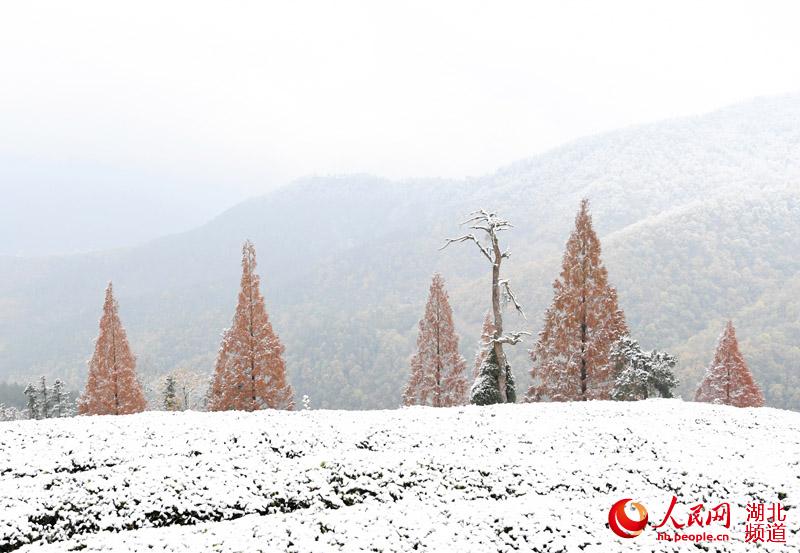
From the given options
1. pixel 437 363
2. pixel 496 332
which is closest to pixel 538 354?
pixel 496 332

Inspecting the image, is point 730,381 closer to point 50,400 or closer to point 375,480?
point 375,480

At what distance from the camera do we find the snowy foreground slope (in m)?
9.37

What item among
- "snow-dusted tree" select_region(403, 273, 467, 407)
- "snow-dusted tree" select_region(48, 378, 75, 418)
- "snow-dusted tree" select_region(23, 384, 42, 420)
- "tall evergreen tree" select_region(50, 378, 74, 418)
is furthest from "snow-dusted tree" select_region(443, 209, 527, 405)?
"snow-dusted tree" select_region(23, 384, 42, 420)

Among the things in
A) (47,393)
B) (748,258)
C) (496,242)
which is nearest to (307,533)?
(496,242)

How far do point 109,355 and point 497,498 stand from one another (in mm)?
26017

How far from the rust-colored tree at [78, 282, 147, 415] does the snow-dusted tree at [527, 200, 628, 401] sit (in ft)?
80.1

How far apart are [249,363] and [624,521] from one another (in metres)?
19.6

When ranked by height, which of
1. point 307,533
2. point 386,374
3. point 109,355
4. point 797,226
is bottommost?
point 386,374

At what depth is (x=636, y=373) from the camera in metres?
23.6

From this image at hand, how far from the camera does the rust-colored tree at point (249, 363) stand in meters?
24.8

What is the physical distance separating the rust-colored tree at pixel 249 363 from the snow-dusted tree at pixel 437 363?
9.20 m

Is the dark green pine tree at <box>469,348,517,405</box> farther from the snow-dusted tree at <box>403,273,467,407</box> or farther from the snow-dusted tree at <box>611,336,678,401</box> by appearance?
the snow-dusted tree at <box>403,273,467,407</box>

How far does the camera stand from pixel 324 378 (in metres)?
142

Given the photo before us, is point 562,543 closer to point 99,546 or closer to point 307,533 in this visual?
point 307,533
